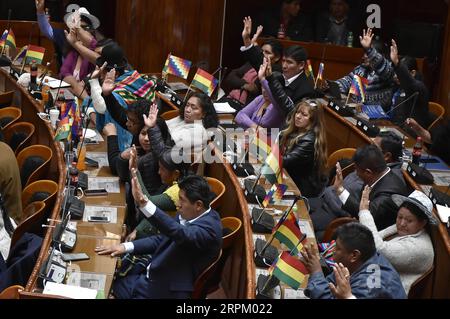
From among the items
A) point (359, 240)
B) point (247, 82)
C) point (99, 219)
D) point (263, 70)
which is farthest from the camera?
point (247, 82)

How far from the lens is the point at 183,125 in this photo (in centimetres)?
580

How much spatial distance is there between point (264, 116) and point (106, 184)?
1758 millimetres

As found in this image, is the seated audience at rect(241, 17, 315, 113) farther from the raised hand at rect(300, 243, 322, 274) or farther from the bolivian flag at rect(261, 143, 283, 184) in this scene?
the raised hand at rect(300, 243, 322, 274)

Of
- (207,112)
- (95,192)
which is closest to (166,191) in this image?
(95,192)

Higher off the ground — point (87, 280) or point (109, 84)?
point (109, 84)

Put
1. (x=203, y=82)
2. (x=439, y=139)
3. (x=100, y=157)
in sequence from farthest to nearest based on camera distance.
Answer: (x=203, y=82) < (x=439, y=139) < (x=100, y=157)

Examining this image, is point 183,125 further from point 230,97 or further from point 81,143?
point 230,97

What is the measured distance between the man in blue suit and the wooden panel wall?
16.8 ft

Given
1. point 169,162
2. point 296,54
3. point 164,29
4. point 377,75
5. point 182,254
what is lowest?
point 182,254

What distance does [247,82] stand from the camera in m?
7.62

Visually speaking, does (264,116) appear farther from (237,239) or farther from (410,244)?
(410,244)

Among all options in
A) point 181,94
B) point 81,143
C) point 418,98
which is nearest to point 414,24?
point 418,98

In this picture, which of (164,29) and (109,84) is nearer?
(109,84)
